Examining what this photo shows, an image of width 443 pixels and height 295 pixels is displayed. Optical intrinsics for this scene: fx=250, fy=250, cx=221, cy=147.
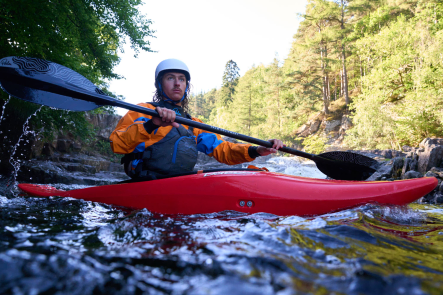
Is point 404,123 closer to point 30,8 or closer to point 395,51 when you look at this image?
point 395,51

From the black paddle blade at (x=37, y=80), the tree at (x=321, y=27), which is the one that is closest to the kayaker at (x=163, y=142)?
the black paddle blade at (x=37, y=80)

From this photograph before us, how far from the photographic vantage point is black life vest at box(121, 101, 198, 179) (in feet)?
8.19

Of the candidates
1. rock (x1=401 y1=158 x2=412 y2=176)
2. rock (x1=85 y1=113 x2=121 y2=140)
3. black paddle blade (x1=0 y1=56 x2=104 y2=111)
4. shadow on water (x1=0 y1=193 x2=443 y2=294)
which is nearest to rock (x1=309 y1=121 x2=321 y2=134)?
rock (x1=85 y1=113 x2=121 y2=140)

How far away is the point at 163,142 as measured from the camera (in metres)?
2.52

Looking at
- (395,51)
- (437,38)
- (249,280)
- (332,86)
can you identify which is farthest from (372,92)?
(249,280)

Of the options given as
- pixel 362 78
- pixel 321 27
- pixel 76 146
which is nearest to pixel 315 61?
pixel 321 27

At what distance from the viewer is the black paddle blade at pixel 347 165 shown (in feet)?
8.76

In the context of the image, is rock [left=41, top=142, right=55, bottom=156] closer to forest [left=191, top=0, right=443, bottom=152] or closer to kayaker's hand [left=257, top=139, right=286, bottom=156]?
kayaker's hand [left=257, top=139, right=286, bottom=156]

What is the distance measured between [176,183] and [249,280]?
1482 millimetres

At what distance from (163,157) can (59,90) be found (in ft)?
4.15

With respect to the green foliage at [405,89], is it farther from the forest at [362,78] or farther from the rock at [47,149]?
the rock at [47,149]

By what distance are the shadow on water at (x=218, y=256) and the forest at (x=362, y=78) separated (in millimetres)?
11021

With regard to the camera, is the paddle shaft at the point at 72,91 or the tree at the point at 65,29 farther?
the tree at the point at 65,29

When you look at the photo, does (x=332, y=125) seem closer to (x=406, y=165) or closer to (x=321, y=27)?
(x=321, y=27)
